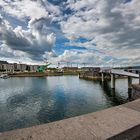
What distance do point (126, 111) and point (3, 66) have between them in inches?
8485

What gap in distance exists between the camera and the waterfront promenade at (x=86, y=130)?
3.29m

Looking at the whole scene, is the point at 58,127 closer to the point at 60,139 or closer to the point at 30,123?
the point at 60,139

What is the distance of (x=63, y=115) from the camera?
16922 millimetres

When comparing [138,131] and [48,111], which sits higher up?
[138,131]

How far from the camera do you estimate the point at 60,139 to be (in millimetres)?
3172

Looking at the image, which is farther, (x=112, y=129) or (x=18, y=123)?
(x=18, y=123)

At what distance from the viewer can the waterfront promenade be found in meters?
3.29

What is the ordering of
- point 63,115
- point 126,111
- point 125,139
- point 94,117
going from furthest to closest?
point 63,115, point 126,111, point 94,117, point 125,139

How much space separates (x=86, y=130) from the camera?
361cm

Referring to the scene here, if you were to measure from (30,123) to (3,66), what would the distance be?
205 m

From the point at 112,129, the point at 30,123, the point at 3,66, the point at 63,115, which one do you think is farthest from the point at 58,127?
the point at 3,66

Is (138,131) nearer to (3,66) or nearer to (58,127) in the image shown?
(58,127)

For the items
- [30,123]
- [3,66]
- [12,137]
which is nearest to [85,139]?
[12,137]

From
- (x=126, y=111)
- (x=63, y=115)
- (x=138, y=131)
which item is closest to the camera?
(x=138, y=131)
